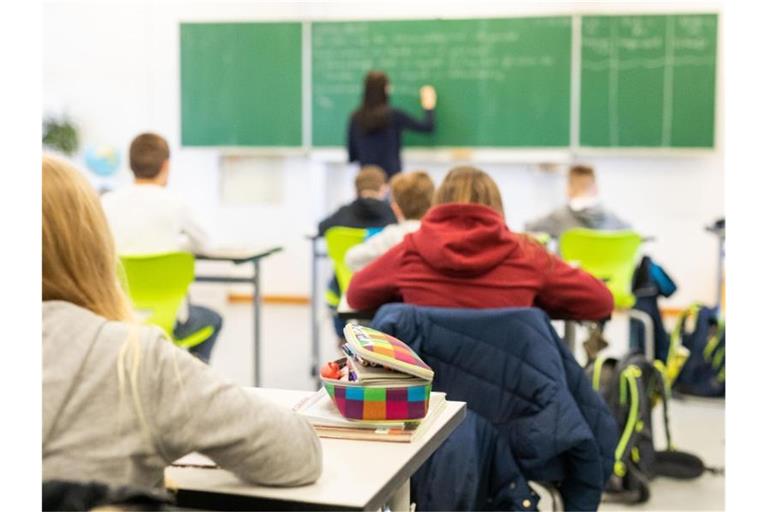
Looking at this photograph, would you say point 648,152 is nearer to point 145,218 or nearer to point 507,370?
point 145,218

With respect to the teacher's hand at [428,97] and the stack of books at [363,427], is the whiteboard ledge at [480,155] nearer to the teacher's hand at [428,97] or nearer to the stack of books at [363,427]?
the teacher's hand at [428,97]

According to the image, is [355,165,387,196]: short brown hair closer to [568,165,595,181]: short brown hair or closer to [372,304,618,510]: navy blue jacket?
[568,165,595,181]: short brown hair

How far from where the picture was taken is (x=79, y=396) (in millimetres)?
1263

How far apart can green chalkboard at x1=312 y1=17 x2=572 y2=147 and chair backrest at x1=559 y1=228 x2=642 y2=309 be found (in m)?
2.18

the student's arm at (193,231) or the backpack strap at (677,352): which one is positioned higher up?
the student's arm at (193,231)

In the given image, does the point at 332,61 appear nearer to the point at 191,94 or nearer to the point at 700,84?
the point at 191,94

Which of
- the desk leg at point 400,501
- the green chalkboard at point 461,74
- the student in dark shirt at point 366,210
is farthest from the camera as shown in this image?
the green chalkboard at point 461,74

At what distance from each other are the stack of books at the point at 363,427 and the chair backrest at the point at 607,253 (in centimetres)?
327

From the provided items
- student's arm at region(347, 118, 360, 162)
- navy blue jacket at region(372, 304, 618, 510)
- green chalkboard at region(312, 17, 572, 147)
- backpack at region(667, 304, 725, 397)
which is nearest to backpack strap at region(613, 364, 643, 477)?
navy blue jacket at region(372, 304, 618, 510)

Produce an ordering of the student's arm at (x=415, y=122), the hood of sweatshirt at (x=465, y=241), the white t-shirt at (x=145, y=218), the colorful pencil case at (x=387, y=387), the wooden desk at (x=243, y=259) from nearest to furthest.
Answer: the colorful pencil case at (x=387, y=387), the hood of sweatshirt at (x=465, y=241), the white t-shirt at (x=145, y=218), the wooden desk at (x=243, y=259), the student's arm at (x=415, y=122)

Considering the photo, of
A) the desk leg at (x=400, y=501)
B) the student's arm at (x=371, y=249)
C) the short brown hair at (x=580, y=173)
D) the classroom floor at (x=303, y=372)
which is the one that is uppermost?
the short brown hair at (x=580, y=173)

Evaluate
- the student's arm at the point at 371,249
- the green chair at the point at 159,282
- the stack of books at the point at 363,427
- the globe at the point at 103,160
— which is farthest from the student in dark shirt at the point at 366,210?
the stack of books at the point at 363,427

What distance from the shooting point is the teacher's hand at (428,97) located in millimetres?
7121

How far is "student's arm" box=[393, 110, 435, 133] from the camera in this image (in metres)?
6.91
